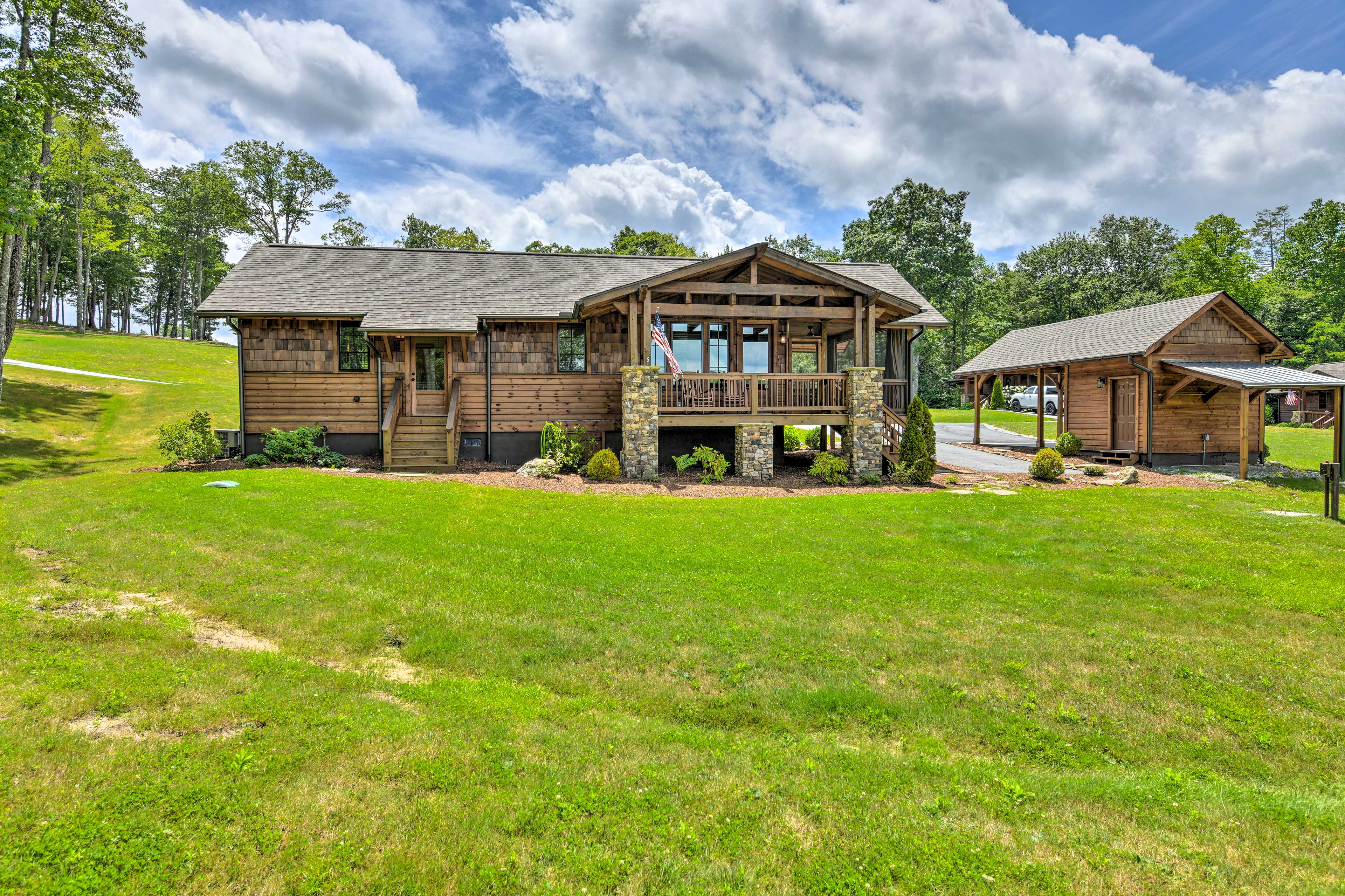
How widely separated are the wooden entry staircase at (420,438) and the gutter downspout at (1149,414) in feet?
69.6

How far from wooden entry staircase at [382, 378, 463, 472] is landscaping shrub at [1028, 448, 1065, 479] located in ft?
51.9

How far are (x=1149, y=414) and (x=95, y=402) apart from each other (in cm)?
3625

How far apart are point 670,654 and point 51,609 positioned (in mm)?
5920

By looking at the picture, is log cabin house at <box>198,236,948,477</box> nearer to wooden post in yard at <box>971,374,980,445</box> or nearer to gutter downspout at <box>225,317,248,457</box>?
gutter downspout at <box>225,317,248,457</box>

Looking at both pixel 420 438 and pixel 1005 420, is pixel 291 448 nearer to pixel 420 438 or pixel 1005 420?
pixel 420 438

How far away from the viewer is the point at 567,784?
3342 millimetres

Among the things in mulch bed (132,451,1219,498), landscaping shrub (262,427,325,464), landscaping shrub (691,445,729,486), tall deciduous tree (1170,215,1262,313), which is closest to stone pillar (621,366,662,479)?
mulch bed (132,451,1219,498)

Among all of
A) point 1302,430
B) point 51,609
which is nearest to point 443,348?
point 51,609

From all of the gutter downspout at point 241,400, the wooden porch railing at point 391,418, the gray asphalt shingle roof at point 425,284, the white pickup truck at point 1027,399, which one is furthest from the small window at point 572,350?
the white pickup truck at point 1027,399

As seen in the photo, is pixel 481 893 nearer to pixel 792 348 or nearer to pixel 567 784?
pixel 567 784

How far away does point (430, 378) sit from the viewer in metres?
17.7

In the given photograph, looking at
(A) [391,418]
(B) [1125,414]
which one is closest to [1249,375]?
(B) [1125,414]

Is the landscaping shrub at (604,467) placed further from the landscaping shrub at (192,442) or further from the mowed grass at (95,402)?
the mowed grass at (95,402)

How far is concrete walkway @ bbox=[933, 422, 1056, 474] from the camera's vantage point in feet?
62.0
